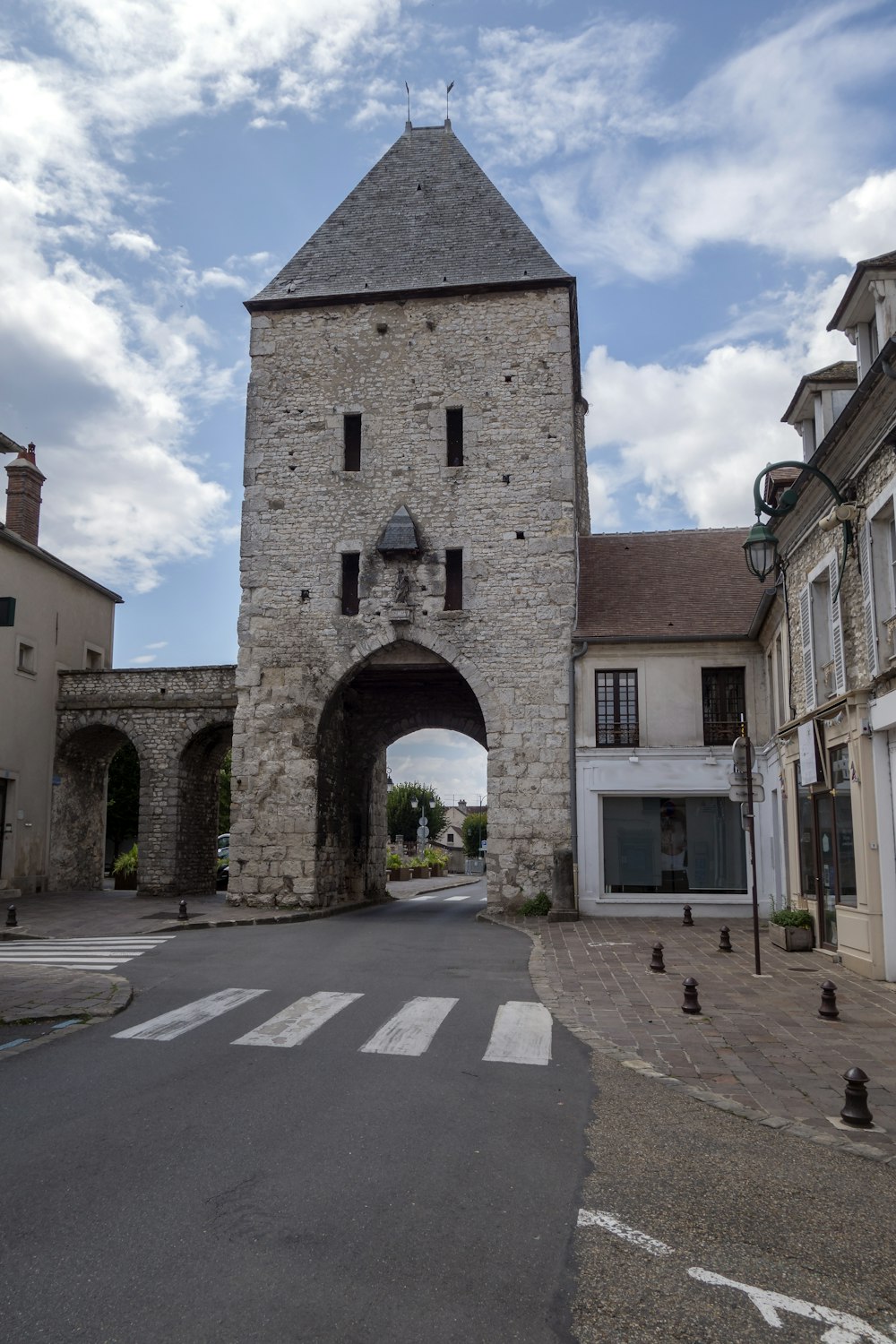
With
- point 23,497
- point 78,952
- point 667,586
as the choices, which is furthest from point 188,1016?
point 23,497

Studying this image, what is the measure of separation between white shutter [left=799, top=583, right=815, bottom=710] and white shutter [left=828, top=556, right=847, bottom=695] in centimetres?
92

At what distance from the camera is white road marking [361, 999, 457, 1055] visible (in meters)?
7.05

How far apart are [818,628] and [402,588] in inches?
351

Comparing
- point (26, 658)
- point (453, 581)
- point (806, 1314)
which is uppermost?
point (453, 581)

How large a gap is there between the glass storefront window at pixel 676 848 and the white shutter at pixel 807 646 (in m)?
5.48

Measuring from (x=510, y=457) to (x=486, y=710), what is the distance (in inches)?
197

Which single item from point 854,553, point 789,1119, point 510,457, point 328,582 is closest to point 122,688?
point 328,582

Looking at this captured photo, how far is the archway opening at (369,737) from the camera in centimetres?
2097

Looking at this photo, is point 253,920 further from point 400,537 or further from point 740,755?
point 740,755

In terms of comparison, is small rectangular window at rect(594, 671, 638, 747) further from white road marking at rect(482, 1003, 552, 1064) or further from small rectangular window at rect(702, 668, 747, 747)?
white road marking at rect(482, 1003, 552, 1064)

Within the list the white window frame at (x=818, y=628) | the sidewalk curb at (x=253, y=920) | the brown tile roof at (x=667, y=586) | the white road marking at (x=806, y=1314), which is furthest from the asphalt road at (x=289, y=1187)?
the brown tile roof at (x=667, y=586)

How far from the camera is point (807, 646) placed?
1371cm

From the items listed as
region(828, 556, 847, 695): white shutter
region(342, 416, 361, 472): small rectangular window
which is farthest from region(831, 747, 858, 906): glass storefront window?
region(342, 416, 361, 472): small rectangular window

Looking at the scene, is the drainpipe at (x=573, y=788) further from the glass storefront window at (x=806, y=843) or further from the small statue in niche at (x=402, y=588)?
the glass storefront window at (x=806, y=843)
